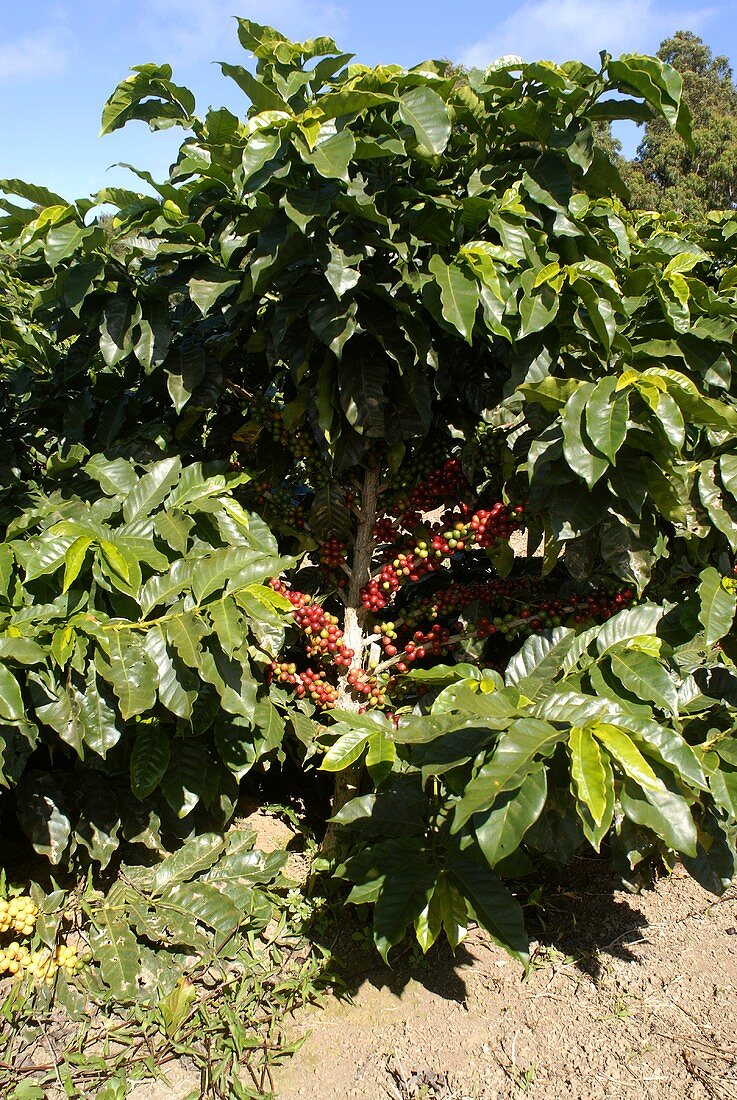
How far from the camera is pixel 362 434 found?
222 cm

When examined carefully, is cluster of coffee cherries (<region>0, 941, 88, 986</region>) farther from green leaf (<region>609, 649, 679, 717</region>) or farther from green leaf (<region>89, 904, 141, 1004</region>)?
green leaf (<region>609, 649, 679, 717</region>)

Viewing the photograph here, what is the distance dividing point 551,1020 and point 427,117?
221 centimetres

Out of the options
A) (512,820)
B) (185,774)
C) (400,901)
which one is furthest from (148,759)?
(512,820)

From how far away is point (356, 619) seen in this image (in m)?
2.59

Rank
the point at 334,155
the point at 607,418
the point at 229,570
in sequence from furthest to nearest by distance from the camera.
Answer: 1. the point at 229,570
2. the point at 607,418
3. the point at 334,155

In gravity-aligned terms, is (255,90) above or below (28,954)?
above

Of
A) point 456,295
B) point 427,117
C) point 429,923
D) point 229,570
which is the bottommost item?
point 429,923

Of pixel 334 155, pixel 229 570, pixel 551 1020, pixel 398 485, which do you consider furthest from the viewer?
pixel 398 485

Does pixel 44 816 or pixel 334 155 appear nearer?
pixel 334 155

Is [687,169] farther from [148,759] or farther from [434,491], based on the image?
[148,759]

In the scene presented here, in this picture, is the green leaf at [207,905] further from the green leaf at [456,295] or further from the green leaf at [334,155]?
the green leaf at [334,155]

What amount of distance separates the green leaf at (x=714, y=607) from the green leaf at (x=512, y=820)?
76 centimetres

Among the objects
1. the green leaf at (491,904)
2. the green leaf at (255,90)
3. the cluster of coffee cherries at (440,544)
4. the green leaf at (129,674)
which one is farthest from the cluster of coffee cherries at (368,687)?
the green leaf at (255,90)

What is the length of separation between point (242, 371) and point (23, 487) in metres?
0.83
